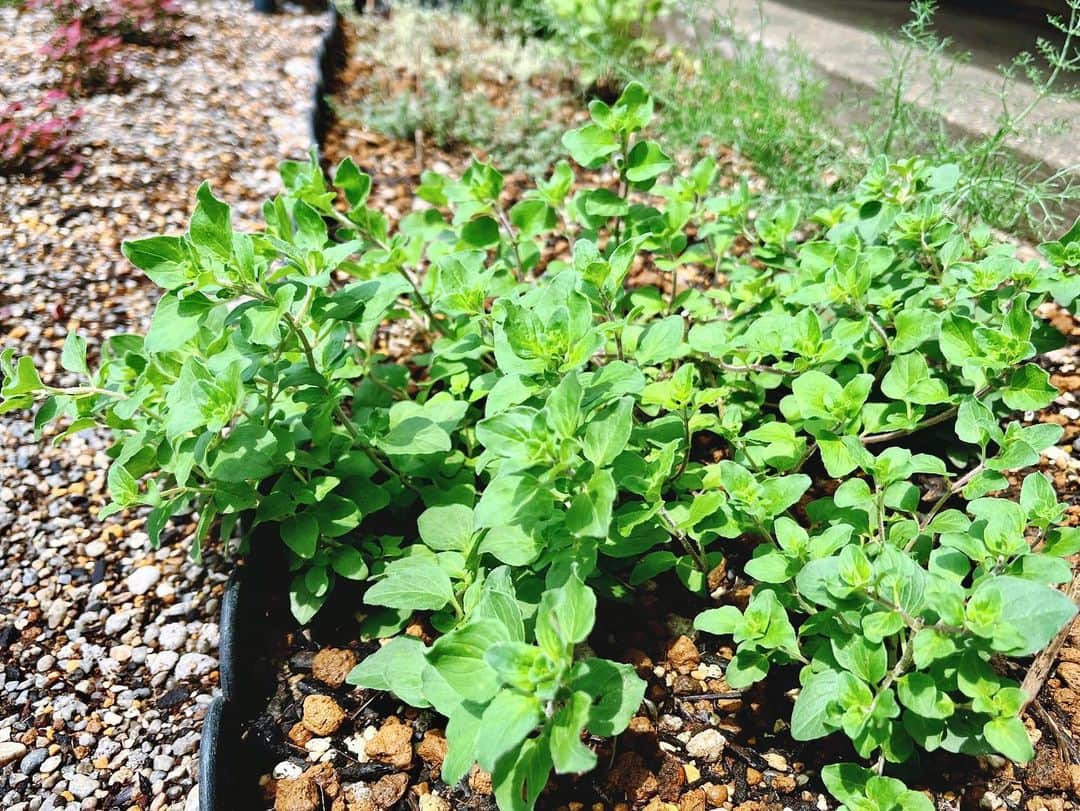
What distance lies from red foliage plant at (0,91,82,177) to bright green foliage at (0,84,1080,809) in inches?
77.8

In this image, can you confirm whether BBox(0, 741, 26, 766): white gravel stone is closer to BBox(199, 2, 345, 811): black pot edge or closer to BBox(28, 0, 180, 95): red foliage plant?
BBox(199, 2, 345, 811): black pot edge

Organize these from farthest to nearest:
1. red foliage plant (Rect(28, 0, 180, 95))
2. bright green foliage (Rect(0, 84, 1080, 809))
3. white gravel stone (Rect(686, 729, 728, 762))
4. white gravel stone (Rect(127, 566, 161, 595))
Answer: red foliage plant (Rect(28, 0, 180, 95)) < white gravel stone (Rect(127, 566, 161, 595)) < white gravel stone (Rect(686, 729, 728, 762)) < bright green foliage (Rect(0, 84, 1080, 809))

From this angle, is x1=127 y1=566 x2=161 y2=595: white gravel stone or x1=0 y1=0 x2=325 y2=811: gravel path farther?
x1=127 y1=566 x2=161 y2=595: white gravel stone

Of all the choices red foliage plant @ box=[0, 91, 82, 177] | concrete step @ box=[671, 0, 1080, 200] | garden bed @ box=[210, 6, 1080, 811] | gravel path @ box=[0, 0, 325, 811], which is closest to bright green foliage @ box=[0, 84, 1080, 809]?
garden bed @ box=[210, 6, 1080, 811]

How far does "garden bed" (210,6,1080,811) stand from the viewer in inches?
69.2

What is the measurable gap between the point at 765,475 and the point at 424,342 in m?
1.45

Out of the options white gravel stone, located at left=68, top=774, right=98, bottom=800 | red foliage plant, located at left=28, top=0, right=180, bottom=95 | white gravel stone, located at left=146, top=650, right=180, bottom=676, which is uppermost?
red foliage plant, located at left=28, top=0, right=180, bottom=95

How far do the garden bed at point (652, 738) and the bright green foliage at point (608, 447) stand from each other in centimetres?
12

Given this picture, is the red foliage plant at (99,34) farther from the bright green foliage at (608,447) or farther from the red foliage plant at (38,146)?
the bright green foliage at (608,447)

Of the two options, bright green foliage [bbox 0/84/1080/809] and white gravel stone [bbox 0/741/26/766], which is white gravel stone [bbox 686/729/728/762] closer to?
bright green foliage [bbox 0/84/1080/809]

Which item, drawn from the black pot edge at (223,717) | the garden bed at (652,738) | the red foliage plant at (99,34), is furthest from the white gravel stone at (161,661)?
the red foliage plant at (99,34)

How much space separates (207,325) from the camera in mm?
2166

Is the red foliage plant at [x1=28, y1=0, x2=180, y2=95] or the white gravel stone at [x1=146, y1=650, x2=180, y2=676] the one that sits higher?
the red foliage plant at [x1=28, y1=0, x2=180, y2=95]

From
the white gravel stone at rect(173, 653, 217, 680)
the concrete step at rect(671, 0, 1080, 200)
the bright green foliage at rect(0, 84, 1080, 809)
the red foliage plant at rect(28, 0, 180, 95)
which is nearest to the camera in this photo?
the bright green foliage at rect(0, 84, 1080, 809)
